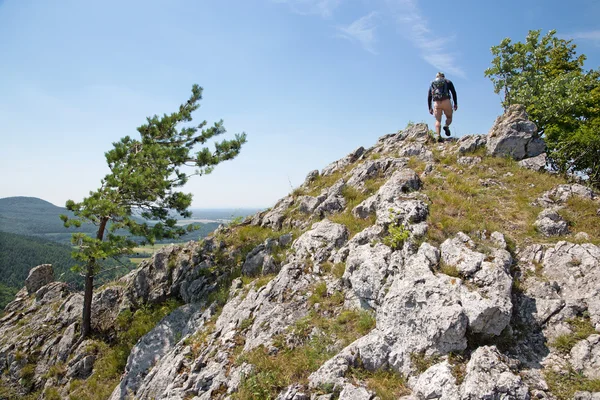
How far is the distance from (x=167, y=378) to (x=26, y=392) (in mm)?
11432

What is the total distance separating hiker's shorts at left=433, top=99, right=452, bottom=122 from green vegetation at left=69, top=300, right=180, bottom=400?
18.2 m

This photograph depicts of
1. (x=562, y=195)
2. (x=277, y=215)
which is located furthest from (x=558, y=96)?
(x=277, y=215)

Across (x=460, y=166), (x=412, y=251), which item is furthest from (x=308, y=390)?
(x=460, y=166)

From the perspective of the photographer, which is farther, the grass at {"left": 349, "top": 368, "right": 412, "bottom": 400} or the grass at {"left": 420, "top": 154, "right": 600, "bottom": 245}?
the grass at {"left": 420, "top": 154, "right": 600, "bottom": 245}

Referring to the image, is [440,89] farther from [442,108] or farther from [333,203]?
[333,203]

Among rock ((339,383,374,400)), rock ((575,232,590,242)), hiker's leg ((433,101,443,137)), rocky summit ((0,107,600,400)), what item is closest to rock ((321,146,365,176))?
rocky summit ((0,107,600,400))

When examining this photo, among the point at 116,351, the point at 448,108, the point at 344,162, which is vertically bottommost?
the point at 116,351

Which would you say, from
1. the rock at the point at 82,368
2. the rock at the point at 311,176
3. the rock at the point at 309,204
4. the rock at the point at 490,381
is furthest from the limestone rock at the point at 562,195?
the rock at the point at 82,368

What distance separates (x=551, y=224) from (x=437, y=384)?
7245 mm

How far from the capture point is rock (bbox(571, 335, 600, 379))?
604cm

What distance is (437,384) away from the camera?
20.4 feet

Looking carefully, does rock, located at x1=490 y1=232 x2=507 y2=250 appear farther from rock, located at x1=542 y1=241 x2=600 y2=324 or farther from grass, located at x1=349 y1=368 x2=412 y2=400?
grass, located at x1=349 y1=368 x2=412 y2=400

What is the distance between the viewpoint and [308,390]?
7.31m

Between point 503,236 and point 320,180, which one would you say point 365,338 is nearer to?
point 503,236
